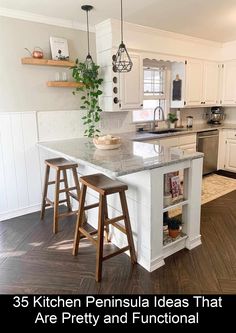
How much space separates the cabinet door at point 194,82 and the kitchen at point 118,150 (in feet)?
0.06

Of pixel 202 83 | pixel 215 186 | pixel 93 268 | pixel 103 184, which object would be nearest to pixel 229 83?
pixel 202 83

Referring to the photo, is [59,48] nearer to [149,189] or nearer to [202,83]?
[149,189]

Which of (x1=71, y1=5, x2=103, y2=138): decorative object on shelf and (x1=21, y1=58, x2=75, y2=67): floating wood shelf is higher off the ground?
(x1=21, y1=58, x2=75, y2=67): floating wood shelf

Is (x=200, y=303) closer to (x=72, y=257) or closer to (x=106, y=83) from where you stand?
(x=72, y=257)

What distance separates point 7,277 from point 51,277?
37 centimetres

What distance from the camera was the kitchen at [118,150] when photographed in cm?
210

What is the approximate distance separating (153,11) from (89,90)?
4.21ft

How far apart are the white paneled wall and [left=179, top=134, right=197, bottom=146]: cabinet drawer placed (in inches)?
91.4

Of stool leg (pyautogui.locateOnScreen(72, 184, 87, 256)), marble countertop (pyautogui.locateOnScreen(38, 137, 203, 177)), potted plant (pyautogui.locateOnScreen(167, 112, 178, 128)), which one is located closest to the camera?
marble countertop (pyautogui.locateOnScreen(38, 137, 203, 177))

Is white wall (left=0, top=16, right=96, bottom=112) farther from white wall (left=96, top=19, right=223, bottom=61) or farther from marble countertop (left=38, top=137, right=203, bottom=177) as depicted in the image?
marble countertop (left=38, top=137, right=203, bottom=177)

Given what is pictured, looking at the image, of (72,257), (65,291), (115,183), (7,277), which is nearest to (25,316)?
(65,291)

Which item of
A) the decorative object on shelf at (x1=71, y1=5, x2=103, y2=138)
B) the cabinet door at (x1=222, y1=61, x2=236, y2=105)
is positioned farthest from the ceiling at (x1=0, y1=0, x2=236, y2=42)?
the cabinet door at (x1=222, y1=61, x2=236, y2=105)

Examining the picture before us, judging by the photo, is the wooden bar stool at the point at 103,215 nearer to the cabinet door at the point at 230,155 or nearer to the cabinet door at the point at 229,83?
the cabinet door at the point at 230,155

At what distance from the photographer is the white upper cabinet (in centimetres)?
452
